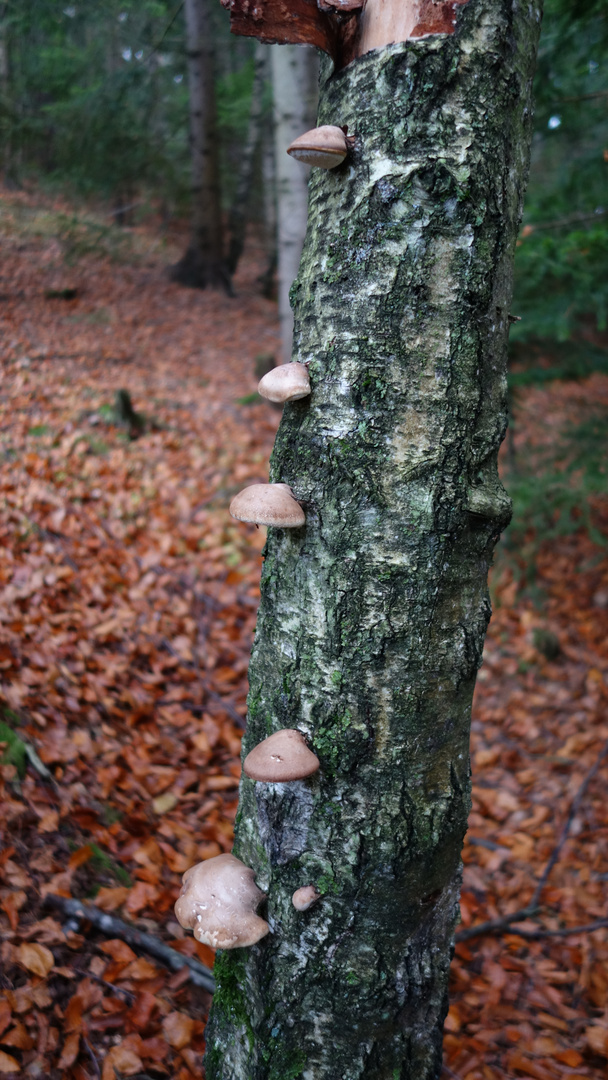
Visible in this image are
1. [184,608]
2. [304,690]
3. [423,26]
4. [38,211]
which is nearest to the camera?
[423,26]

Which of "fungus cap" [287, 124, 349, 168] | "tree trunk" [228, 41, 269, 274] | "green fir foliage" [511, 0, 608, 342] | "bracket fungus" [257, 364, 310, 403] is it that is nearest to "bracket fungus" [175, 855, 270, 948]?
"bracket fungus" [257, 364, 310, 403]

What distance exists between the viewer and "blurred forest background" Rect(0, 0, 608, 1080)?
109 inches

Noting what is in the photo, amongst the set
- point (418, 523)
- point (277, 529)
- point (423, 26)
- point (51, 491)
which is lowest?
point (51, 491)

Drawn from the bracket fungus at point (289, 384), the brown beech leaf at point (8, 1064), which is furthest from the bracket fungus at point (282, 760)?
the brown beech leaf at point (8, 1064)

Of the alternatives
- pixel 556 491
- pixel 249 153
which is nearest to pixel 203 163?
pixel 249 153

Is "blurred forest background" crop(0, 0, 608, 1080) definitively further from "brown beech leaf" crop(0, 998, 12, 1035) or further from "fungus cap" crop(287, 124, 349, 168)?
"fungus cap" crop(287, 124, 349, 168)

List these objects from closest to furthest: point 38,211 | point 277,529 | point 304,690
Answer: point 304,690, point 277,529, point 38,211

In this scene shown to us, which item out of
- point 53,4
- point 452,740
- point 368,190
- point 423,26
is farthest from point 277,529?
point 53,4

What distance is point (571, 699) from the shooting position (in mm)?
5793

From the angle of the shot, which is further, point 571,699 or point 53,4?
point 53,4

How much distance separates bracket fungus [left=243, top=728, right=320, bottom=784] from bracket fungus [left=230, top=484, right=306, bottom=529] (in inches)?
22.6

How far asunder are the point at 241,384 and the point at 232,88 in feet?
29.7

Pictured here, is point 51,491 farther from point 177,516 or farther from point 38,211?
point 38,211

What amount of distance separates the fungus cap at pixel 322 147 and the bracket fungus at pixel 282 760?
1434 millimetres
